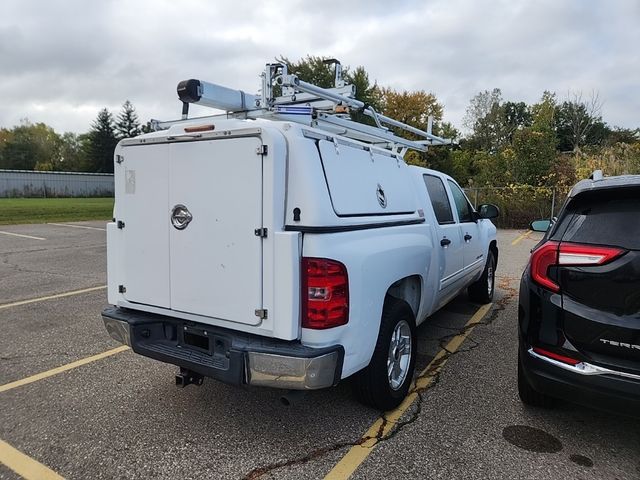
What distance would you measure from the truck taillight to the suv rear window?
1.40 metres

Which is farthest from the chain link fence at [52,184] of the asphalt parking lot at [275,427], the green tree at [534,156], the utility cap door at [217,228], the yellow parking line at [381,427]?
the yellow parking line at [381,427]

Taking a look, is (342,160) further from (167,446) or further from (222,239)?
(167,446)

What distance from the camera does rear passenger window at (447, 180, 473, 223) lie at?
18.6 ft

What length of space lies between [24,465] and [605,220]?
3714mm

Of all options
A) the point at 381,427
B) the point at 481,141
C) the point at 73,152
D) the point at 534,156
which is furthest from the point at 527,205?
the point at 73,152

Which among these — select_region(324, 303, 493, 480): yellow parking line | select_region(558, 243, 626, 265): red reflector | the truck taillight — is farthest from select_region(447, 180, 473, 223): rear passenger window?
the truck taillight

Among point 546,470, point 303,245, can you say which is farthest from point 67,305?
point 546,470

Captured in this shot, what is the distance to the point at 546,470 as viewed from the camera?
9.14 feet

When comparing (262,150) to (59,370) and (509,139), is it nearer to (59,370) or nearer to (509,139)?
(59,370)

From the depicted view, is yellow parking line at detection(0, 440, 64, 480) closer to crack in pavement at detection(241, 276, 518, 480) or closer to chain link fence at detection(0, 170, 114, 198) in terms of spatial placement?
crack in pavement at detection(241, 276, 518, 480)

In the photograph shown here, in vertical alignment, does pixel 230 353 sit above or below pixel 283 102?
below

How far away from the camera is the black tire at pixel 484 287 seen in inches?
265

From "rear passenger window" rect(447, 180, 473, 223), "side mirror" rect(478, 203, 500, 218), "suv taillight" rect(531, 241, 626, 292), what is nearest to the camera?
"suv taillight" rect(531, 241, 626, 292)

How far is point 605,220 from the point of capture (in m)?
2.76
